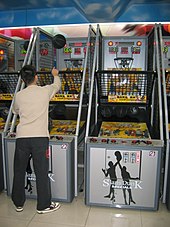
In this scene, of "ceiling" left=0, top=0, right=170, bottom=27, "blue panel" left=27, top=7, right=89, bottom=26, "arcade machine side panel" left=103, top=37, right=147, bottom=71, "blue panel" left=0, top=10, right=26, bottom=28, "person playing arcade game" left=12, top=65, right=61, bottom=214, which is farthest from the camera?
"blue panel" left=0, top=10, right=26, bottom=28

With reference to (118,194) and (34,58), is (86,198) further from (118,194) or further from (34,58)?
(34,58)

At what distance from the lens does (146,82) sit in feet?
9.98

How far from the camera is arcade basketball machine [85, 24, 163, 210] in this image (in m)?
2.59

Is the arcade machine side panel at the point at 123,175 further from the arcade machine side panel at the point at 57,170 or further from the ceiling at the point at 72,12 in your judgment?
the ceiling at the point at 72,12

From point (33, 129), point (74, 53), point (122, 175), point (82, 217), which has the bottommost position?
point (82, 217)

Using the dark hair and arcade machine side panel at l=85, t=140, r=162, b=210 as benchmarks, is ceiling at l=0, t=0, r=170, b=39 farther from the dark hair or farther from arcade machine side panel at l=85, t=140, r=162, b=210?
arcade machine side panel at l=85, t=140, r=162, b=210

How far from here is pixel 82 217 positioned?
2623 millimetres

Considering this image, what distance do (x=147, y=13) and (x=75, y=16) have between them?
143 centimetres

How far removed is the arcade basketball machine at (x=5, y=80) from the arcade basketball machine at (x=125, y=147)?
3.57 ft

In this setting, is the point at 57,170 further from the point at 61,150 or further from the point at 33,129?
the point at 33,129

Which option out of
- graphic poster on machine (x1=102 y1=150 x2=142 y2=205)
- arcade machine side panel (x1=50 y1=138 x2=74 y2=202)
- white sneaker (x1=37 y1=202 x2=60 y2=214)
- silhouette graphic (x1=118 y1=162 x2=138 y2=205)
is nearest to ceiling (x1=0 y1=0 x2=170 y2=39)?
arcade machine side panel (x1=50 y1=138 x2=74 y2=202)

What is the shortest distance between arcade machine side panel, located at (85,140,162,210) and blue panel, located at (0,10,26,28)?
373 centimetres

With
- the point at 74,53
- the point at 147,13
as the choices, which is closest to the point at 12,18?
the point at 74,53

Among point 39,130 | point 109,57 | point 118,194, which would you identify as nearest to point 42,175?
point 39,130
